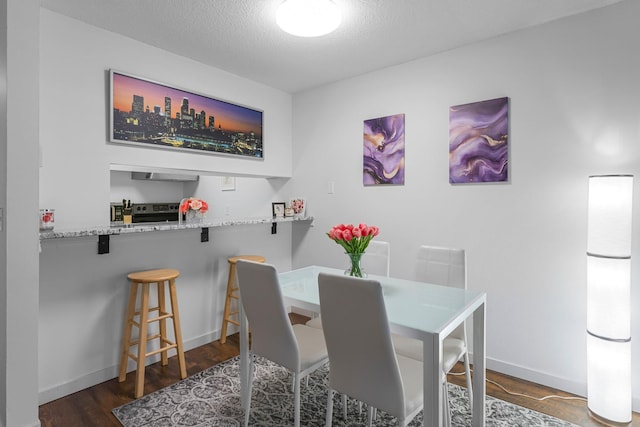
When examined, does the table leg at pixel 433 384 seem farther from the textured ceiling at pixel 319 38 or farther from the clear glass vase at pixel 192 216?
the clear glass vase at pixel 192 216

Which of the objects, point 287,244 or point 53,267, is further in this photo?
point 287,244

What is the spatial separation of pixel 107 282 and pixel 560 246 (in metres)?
3.05

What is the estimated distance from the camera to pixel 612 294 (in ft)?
6.28

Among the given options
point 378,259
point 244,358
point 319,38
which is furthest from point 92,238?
point 319,38

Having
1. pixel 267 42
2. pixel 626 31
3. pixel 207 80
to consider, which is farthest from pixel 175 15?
pixel 626 31

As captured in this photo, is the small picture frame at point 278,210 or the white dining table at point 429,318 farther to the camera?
the small picture frame at point 278,210

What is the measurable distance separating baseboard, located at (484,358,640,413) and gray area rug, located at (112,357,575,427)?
42cm

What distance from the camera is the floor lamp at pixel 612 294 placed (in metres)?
1.89

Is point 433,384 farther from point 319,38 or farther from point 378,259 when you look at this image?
point 319,38

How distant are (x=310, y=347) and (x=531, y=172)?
1.87 meters

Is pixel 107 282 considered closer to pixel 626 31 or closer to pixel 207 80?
pixel 207 80

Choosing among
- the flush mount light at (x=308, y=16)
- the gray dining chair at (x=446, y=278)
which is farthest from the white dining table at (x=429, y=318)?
the flush mount light at (x=308, y=16)

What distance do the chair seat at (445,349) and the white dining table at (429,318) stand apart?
88mm

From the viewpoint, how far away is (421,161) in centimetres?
291
